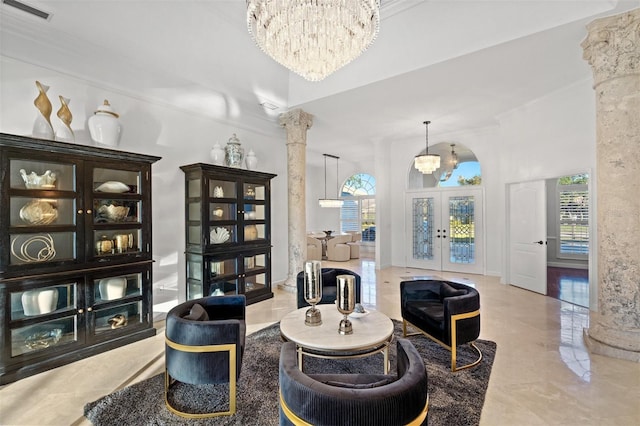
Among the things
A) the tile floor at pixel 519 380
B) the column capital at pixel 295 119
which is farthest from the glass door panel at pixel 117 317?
the column capital at pixel 295 119

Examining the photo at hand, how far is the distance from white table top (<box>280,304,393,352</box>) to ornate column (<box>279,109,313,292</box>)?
318cm

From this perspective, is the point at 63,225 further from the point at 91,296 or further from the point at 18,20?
the point at 18,20

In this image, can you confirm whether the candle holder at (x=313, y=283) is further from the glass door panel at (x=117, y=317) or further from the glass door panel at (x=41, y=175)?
the glass door panel at (x=41, y=175)

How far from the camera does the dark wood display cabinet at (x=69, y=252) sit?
9.36 ft

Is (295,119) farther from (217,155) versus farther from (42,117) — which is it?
(42,117)

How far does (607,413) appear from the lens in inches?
89.7

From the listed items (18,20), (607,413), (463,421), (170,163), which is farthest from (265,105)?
(607,413)

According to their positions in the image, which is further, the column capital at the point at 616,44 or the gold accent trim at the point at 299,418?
the column capital at the point at 616,44

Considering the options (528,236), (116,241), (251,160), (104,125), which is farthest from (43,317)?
(528,236)

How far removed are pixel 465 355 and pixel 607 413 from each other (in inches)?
43.7

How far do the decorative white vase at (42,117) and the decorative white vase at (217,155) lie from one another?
2.08 m

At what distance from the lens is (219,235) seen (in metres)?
4.81

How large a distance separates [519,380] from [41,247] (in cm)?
474

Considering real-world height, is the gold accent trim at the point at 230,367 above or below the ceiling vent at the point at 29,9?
below
